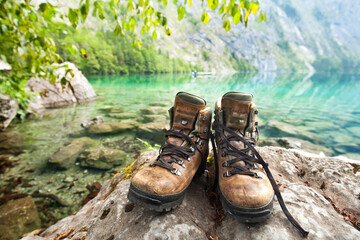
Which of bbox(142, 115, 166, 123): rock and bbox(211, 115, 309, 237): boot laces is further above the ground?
bbox(211, 115, 309, 237): boot laces

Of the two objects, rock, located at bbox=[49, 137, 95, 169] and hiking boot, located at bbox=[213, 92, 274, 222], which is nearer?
hiking boot, located at bbox=[213, 92, 274, 222]

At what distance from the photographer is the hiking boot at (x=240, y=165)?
1405 millimetres

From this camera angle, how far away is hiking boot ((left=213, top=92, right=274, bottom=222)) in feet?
4.61

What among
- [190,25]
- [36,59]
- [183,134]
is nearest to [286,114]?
[183,134]

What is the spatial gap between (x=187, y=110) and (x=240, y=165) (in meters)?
0.87

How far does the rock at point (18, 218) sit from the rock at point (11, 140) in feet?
10.7

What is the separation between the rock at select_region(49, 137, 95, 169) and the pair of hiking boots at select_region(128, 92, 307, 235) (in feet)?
14.8

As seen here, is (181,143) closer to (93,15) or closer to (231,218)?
(231,218)

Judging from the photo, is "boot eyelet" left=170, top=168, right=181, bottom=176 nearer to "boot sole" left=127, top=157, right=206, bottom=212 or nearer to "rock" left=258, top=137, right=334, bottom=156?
"boot sole" left=127, top=157, right=206, bottom=212

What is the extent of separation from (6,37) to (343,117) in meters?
21.4

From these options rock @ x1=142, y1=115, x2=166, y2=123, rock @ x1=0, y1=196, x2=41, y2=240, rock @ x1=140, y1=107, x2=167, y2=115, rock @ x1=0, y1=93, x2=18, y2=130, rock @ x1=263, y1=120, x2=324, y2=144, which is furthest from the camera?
rock @ x1=140, y1=107, x2=167, y2=115

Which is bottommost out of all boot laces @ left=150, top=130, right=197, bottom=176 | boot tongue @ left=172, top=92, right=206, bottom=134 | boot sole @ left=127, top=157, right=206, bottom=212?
boot sole @ left=127, top=157, right=206, bottom=212

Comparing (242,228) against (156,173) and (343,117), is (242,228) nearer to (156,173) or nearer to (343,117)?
(156,173)

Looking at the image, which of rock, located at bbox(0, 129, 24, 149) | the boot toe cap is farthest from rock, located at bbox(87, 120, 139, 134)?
the boot toe cap
